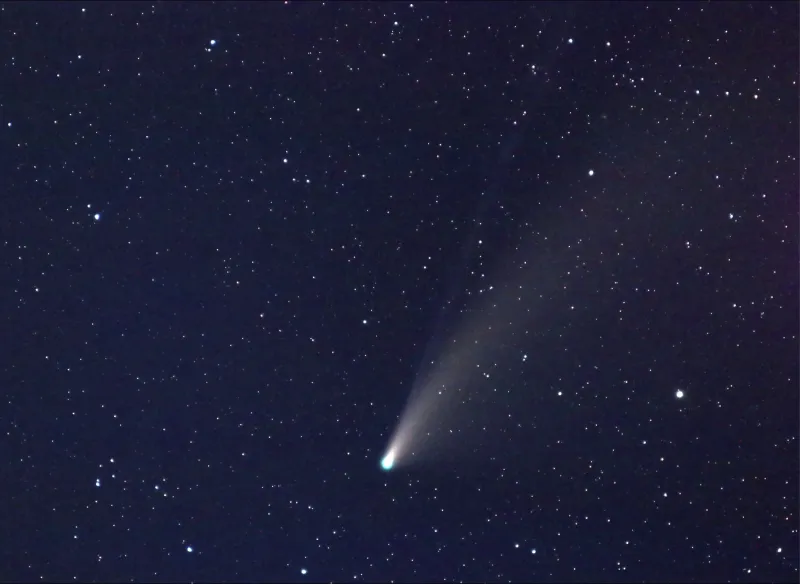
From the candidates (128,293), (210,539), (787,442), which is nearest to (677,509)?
(787,442)

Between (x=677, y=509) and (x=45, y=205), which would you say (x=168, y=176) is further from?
(x=677, y=509)

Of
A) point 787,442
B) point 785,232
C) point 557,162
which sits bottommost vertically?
point 787,442

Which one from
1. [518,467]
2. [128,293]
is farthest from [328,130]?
[518,467]

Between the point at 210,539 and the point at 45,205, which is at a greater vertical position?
the point at 45,205

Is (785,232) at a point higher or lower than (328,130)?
lower

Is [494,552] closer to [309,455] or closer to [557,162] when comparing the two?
[309,455]
